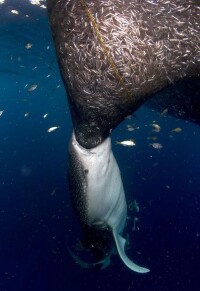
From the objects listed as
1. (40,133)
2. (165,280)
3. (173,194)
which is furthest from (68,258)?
(40,133)

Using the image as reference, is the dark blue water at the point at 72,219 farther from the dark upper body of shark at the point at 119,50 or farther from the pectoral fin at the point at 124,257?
the dark upper body of shark at the point at 119,50

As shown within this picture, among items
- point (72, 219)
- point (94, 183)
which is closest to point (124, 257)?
point (94, 183)

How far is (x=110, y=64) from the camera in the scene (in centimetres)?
239

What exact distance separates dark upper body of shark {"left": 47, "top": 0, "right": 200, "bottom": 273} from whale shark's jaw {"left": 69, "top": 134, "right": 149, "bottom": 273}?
0.58 meters

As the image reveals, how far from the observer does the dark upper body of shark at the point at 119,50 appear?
232 cm

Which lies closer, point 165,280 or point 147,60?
point 147,60

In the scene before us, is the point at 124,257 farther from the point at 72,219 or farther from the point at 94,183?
the point at 72,219

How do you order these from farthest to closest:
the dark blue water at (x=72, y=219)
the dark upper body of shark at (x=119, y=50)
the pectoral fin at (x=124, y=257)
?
1. the dark blue water at (x=72, y=219)
2. the pectoral fin at (x=124, y=257)
3. the dark upper body of shark at (x=119, y=50)

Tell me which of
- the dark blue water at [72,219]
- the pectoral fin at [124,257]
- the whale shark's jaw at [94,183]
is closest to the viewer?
the whale shark's jaw at [94,183]

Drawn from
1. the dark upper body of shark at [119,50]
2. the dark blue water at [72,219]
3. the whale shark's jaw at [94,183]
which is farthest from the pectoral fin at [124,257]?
the dark blue water at [72,219]

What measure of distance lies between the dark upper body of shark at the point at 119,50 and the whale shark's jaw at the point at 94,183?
0.58 m

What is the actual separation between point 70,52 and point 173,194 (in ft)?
39.7

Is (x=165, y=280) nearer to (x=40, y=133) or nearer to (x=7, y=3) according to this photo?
(x=7, y=3)

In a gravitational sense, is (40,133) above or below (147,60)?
below
